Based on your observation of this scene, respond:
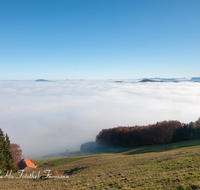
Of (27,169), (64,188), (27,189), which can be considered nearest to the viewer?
(64,188)

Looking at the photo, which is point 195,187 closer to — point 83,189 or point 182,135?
point 83,189

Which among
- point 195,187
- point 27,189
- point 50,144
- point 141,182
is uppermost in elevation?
point 195,187

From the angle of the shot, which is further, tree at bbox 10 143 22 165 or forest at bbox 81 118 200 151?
forest at bbox 81 118 200 151

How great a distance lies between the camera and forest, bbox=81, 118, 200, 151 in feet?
173

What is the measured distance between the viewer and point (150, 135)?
56.6 metres

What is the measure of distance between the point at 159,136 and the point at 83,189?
4958 cm

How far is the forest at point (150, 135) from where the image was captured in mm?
52625

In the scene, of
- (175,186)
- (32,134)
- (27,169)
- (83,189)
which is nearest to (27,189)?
(83,189)

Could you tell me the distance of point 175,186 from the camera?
10000 millimetres

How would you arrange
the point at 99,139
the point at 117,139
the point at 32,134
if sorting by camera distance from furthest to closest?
the point at 32,134 < the point at 99,139 < the point at 117,139

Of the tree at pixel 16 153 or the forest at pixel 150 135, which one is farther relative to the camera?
the forest at pixel 150 135

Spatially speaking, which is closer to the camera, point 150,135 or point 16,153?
point 16,153

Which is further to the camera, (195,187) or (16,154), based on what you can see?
(16,154)

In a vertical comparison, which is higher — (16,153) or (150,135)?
(16,153)
